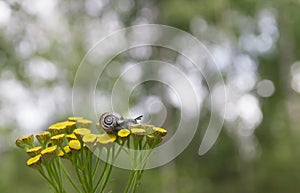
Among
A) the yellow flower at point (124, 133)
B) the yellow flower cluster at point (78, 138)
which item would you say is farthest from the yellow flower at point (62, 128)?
the yellow flower at point (124, 133)

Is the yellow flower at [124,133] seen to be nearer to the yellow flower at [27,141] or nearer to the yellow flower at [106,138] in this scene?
the yellow flower at [106,138]

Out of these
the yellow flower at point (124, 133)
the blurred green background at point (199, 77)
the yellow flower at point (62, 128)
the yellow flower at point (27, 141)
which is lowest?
the yellow flower at point (124, 133)

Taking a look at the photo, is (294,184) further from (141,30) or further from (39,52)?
(39,52)

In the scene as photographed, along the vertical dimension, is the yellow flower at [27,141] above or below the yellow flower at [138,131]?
above

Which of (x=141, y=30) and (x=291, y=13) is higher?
(x=291, y=13)

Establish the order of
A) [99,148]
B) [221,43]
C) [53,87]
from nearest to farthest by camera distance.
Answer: [99,148] → [53,87] → [221,43]

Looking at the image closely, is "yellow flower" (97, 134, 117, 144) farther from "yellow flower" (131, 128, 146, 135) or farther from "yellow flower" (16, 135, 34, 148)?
"yellow flower" (16, 135, 34, 148)

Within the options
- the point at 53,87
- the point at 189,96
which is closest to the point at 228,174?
the point at 53,87
